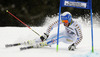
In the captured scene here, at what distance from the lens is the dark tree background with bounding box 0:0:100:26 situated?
6656mm

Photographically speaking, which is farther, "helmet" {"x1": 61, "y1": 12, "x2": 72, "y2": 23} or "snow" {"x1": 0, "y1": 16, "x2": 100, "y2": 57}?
"helmet" {"x1": 61, "y1": 12, "x2": 72, "y2": 23}

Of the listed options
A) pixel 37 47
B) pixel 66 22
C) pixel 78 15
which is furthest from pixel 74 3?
pixel 78 15

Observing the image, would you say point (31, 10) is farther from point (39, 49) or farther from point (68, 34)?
point (39, 49)

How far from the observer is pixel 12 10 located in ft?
23.2

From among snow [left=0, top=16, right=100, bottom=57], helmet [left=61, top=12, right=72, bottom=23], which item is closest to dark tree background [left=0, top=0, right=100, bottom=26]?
snow [left=0, top=16, right=100, bottom=57]

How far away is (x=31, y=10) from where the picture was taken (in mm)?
7695

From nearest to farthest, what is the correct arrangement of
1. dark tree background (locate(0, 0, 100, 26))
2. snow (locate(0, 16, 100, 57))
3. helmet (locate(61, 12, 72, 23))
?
snow (locate(0, 16, 100, 57))
helmet (locate(61, 12, 72, 23))
dark tree background (locate(0, 0, 100, 26))

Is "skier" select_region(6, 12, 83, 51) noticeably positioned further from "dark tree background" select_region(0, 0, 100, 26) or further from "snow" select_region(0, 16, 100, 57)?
"dark tree background" select_region(0, 0, 100, 26)

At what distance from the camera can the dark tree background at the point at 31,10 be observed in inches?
262

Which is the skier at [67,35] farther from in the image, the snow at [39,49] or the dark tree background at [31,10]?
the dark tree background at [31,10]

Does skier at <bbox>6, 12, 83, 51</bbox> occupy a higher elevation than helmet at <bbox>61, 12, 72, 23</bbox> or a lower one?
lower

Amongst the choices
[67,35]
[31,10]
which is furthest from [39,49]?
[31,10]

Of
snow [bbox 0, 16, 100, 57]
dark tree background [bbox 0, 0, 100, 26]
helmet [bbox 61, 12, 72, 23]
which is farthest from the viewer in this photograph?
dark tree background [bbox 0, 0, 100, 26]

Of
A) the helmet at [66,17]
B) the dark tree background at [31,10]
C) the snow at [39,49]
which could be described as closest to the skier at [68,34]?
the helmet at [66,17]
